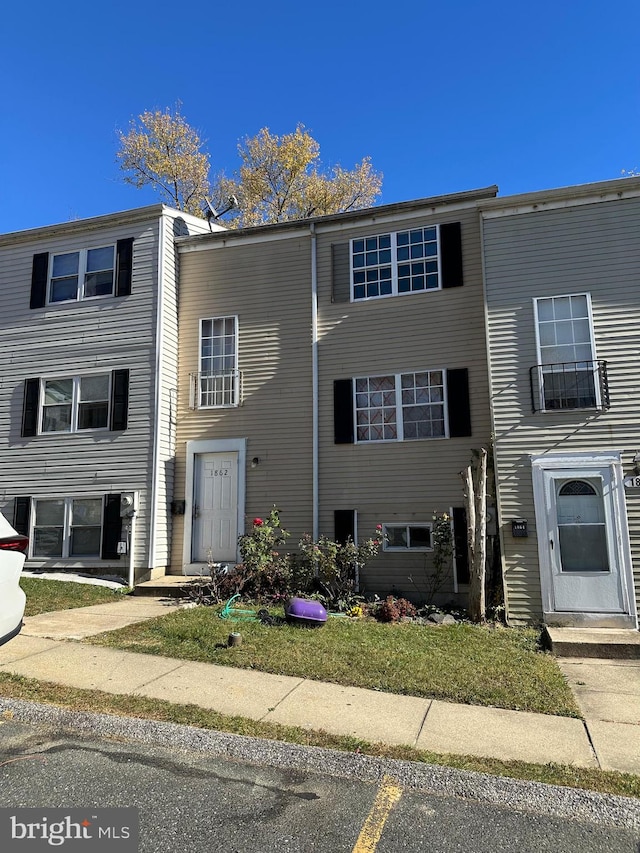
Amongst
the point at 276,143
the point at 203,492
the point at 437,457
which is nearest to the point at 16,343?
the point at 203,492

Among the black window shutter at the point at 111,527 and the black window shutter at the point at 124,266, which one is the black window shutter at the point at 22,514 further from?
the black window shutter at the point at 124,266

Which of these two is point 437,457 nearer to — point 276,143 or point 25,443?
point 25,443

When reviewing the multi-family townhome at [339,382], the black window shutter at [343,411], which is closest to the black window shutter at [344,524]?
the multi-family townhome at [339,382]

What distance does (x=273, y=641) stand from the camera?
7.17 metres

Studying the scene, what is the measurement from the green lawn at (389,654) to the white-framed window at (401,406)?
387cm

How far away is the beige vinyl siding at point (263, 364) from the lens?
39.2ft

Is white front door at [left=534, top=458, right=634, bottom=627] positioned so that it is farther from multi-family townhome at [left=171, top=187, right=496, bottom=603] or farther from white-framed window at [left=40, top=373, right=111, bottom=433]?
white-framed window at [left=40, top=373, right=111, bottom=433]

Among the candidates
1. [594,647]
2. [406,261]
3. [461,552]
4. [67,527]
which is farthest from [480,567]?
[67,527]

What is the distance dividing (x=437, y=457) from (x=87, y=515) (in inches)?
279

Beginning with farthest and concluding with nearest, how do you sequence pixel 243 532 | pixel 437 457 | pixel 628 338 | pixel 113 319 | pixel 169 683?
pixel 113 319, pixel 243 532, pixel 437 457, pixel 628 338, pixel 169 683

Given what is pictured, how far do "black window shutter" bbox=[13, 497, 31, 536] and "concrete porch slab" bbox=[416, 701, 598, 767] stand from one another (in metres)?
10.3

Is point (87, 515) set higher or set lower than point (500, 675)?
higher

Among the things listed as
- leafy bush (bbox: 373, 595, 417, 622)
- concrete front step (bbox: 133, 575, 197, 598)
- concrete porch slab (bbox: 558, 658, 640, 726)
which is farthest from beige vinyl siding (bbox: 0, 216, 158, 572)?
concrete porch slab (bbox: 558, 658, 640, 726)

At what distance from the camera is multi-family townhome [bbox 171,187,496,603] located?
36.5 ft
